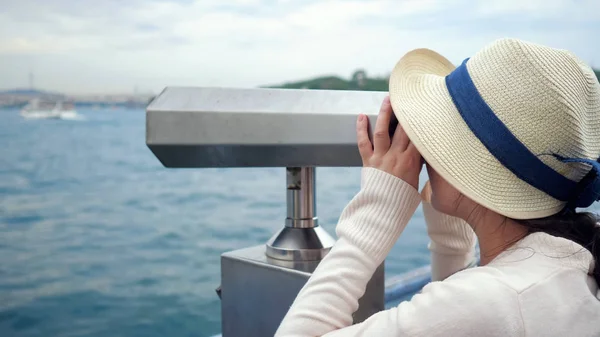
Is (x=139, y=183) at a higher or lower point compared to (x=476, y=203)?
lower

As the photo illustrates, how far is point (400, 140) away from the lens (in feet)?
2.75

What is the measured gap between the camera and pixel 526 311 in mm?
707

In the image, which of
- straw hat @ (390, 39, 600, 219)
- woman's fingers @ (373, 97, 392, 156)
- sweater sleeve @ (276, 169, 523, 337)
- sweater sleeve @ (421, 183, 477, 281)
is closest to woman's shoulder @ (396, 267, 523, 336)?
sweater sleeve @ (276, 169, 523, 337)

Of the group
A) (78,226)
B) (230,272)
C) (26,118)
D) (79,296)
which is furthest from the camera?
(26,118)

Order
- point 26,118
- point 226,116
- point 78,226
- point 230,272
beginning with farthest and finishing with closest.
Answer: point 26,118
point 78,226
point 230,272
point 226,116

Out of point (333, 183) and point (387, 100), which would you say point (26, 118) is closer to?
point (333, 183)

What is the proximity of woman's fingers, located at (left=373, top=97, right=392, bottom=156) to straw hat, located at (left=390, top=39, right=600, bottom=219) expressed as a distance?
0.04 m

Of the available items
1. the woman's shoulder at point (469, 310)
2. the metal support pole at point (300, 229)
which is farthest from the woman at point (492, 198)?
the metal support pole at point (300, 229)

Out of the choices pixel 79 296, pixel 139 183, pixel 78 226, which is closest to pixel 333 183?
pixel 139 183

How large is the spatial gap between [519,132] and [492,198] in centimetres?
9

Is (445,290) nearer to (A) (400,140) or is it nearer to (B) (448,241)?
(A) (400,140)

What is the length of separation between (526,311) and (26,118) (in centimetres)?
2136

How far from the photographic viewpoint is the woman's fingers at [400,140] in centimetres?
83

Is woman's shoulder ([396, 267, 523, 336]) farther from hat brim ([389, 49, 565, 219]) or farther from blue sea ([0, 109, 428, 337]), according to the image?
blue sea ([0, 109, 428, 337])
